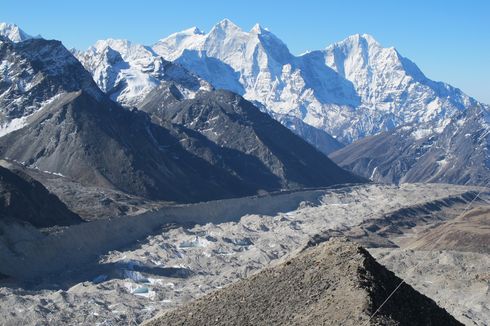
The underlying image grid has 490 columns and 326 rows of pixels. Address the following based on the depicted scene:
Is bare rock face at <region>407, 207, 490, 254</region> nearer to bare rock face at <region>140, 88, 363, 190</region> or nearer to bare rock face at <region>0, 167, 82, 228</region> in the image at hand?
bare rock face at <region>0, 167, 82, 228</region>

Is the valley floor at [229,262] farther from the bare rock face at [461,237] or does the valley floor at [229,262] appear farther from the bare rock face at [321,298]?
the bare rock face at [321,298]

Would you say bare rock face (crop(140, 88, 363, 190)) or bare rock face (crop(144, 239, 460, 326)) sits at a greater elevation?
bare rock face (crop(140, 88, 363, 190))

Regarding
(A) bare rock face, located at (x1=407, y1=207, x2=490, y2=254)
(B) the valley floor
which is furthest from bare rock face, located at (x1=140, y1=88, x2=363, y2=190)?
(A) bare rock face, located at (x1=407, y1=207, x2=490, y2=254)

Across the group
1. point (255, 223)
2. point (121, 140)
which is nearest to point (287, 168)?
point (121, 140)

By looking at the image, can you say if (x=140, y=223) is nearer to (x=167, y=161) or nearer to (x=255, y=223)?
(x=255, y=223)

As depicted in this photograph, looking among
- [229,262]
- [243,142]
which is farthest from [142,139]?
[229,262]

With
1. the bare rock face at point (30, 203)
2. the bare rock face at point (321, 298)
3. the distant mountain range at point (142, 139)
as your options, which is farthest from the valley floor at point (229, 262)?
the bare rock face at point (321, 298)
